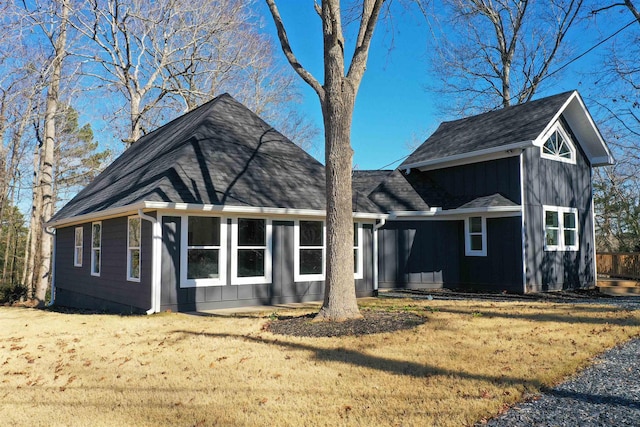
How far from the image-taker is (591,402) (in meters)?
4.18

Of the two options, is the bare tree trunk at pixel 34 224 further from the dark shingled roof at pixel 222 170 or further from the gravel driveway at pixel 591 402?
the gravel driveway at pixel 591 402

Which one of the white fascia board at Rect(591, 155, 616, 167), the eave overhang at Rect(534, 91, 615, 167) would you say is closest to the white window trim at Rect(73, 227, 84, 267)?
the eave overhang at Rect(534, 91, 615, 167)

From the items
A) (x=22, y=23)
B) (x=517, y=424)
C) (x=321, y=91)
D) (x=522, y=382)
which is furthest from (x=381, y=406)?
(x=22, y=23)

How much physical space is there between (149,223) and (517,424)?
8083 mm

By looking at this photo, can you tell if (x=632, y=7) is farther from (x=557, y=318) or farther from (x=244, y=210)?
(x=244, y=210)

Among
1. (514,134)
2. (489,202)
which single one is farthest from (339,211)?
(514,134)

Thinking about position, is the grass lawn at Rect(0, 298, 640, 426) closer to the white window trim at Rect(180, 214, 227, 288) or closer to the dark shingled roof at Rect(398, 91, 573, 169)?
the white window trim at Rect(180, 214, 227, 288)

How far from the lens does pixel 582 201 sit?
16.0m

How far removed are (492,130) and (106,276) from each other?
41.3 feet

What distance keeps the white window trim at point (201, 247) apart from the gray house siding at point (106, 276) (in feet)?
2.09

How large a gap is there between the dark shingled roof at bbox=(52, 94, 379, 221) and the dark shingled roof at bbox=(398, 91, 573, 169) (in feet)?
15.3

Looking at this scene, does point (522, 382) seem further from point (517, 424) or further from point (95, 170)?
point (95, 170)

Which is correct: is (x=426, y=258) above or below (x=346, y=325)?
above

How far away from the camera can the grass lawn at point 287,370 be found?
4.12 metres
